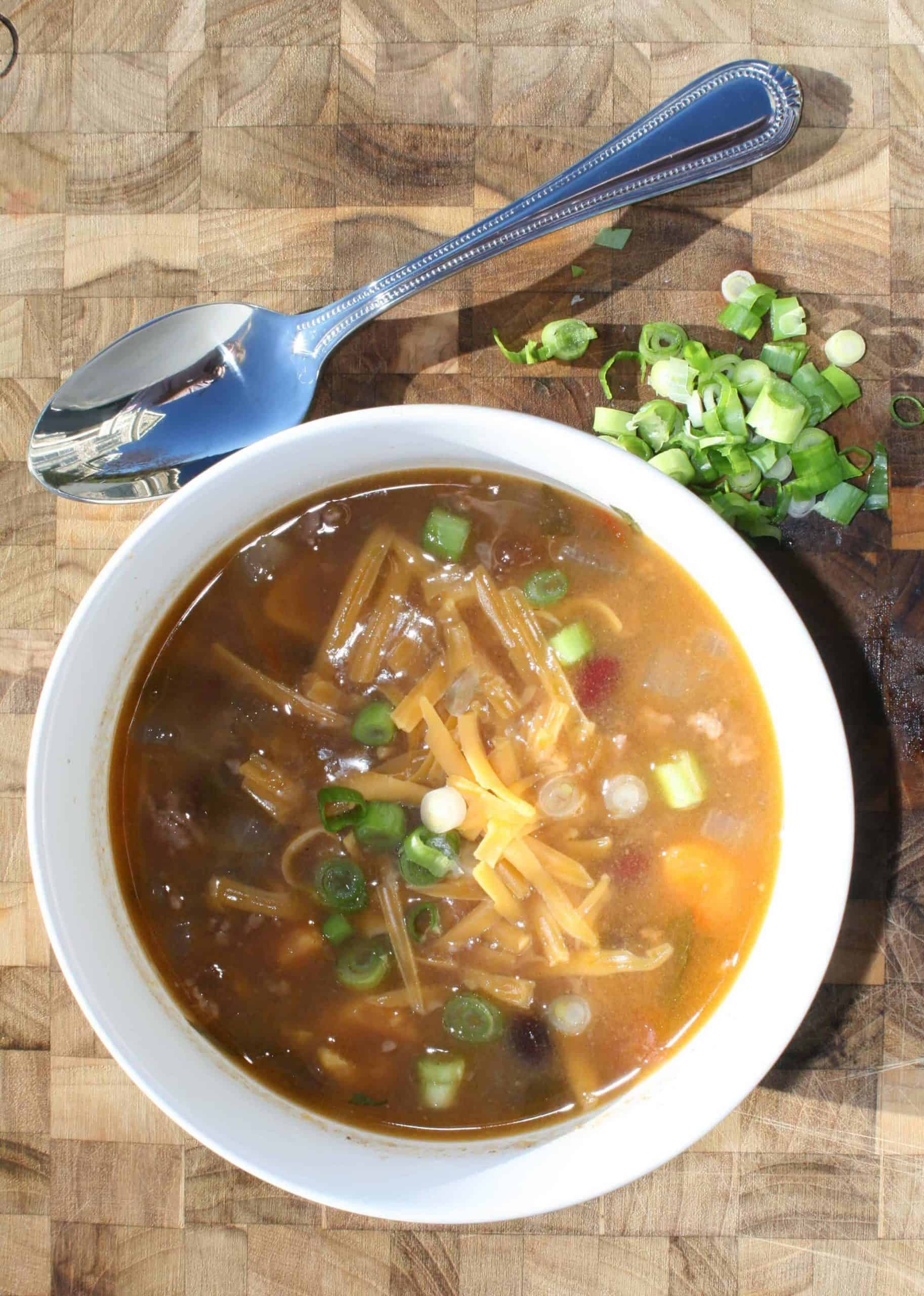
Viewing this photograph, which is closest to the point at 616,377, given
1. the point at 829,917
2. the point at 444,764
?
the point at 444,764

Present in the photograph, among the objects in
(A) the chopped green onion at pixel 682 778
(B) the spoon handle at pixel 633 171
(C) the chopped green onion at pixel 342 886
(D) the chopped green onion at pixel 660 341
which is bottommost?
(C) the chopped green onion at pixel 342 886

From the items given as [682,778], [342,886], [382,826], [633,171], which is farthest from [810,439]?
[342,886]

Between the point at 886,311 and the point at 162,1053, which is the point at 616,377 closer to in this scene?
the point at 886,311

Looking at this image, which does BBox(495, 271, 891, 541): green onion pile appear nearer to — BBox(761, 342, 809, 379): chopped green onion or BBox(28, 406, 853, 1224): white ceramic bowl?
BBox(761, 342, 809, 379): chopped green onion

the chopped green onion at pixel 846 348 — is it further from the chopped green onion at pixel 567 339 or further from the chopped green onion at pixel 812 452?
the chopped green onion at pixel 567 339

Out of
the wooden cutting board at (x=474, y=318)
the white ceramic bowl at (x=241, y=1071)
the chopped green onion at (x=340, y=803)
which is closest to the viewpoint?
the white ceramic bowl at (x=241, y=1071)

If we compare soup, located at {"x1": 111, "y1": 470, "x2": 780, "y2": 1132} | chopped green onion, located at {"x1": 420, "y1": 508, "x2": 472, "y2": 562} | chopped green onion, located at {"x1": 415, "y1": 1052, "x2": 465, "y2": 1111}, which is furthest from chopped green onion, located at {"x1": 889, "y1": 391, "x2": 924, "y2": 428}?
chopped green onion, located at {"x1": 415, "y1": 1052, "x2": 465, "y2": 1111}

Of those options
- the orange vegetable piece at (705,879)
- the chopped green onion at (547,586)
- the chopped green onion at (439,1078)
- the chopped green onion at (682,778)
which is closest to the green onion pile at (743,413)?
the chopped green onion at (547,586)
